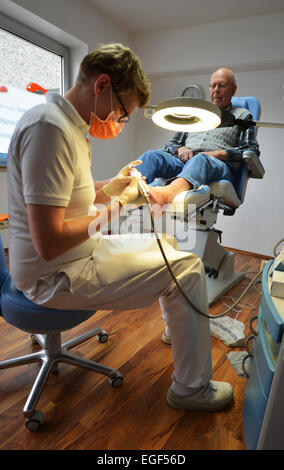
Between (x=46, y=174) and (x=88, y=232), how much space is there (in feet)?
0.64

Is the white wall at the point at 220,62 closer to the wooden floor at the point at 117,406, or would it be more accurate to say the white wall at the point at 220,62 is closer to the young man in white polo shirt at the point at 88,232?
the wooden floor at the point at 117,406

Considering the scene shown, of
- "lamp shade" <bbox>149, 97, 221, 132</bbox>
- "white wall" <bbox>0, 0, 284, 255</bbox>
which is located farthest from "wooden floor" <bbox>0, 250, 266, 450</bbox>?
"white wall" <bbox>0, 0, 284, 255</bbox>

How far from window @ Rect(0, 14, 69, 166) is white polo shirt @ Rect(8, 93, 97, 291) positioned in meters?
1.78

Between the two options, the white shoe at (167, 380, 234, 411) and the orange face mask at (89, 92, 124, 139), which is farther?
the white shoe at (167, 380, 234, 411)

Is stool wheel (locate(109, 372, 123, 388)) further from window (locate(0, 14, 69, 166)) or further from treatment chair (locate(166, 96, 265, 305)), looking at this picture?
window (locate(0, 14, 69, 166))

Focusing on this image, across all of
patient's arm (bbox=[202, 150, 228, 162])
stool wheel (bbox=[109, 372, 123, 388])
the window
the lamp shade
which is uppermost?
the window

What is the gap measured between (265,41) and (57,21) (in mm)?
1752

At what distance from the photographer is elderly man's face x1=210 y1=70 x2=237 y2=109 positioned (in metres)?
1.90

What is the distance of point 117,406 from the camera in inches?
40.9

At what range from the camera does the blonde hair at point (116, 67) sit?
816 millimetres

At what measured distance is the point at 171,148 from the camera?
6.48ft

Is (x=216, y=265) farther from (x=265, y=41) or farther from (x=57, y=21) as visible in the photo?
(x=57, y=21)

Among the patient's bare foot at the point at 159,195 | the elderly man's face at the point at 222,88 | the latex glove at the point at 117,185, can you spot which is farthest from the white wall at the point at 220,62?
the latex glove at the point at 117,185
